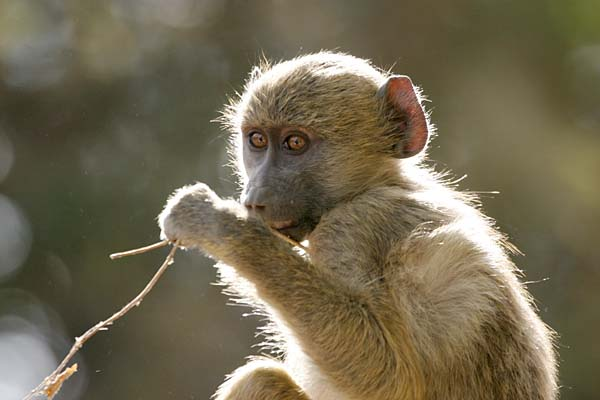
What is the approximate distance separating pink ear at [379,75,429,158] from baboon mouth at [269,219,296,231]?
0.72 metres

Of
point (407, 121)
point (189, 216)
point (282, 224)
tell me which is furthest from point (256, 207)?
point (407, 121)

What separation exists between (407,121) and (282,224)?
0.90 meters

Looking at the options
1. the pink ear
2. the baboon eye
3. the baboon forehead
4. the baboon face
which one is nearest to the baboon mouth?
the baboon face

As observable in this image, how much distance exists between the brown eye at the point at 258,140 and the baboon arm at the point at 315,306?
0.95 metres

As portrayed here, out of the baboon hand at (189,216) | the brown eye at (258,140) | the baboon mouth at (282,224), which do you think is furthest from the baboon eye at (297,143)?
the baboon hand at (189,216)

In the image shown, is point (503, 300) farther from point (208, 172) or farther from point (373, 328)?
point (208, 172)

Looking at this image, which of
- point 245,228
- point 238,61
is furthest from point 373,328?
point 238,61

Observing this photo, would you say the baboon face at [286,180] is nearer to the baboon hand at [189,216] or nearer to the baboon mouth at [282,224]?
the baboon mouth at [282,224]

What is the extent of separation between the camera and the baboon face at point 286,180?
17.0 ft

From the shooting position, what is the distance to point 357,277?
4738 millimetres

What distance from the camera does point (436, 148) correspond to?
11203 millimetres

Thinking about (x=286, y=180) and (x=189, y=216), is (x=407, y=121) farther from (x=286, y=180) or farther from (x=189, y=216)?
(x=189, y=216)

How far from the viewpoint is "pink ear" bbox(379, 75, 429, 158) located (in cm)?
554

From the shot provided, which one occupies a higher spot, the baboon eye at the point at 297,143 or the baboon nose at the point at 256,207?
the baboon eye at the point at 297,143
